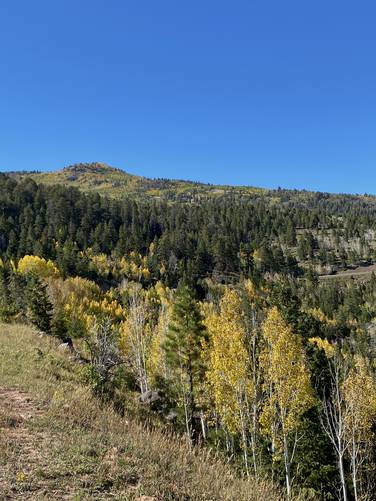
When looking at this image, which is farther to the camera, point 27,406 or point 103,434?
point 27,406

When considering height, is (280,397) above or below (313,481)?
above

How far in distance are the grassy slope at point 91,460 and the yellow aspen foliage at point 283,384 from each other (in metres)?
15.8

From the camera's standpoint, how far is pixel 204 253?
19162 centimetres

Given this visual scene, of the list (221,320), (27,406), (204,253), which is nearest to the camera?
(27,406)

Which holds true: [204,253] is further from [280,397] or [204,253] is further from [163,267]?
[280,397]

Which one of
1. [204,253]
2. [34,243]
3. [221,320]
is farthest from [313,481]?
[204,253]

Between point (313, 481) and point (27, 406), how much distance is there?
79.5ft

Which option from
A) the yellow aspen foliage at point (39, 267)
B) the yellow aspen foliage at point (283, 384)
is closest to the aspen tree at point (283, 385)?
the yellow aspen foliage at point (283, 384)

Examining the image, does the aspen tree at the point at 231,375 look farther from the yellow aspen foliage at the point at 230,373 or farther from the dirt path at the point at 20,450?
the dirt path at the point at 20,450

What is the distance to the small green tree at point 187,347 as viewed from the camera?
3369cm

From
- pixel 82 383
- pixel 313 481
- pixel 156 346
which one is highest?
pixel 82 383

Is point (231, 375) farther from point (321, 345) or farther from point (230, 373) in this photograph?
point (321, 345)

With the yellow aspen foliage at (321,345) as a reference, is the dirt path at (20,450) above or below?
above

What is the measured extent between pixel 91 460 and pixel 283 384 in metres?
20.2
